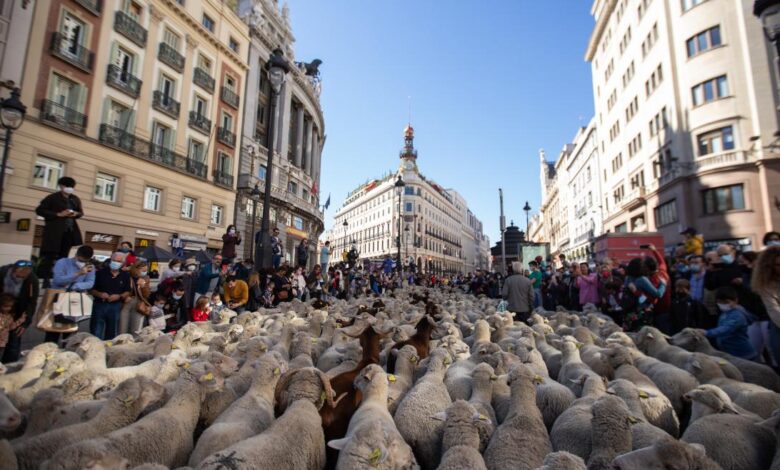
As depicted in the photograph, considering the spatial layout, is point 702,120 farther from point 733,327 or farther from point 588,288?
point 733,327

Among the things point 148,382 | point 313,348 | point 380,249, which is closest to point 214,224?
point 313,348

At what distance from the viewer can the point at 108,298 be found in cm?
686

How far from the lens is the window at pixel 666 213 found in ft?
92.4

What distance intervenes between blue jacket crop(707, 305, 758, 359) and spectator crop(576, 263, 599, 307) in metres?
6.57

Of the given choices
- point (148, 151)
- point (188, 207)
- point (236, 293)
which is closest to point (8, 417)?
point (236, 293)

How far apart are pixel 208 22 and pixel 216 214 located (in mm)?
14145

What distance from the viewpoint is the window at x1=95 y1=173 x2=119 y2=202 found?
19531mm

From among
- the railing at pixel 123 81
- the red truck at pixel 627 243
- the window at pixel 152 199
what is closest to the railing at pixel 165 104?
the railing at pixel 123 81

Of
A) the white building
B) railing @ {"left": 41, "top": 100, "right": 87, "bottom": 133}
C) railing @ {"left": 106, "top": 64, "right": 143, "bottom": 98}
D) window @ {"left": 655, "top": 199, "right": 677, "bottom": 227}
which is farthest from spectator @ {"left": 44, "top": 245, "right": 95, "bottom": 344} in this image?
the white building

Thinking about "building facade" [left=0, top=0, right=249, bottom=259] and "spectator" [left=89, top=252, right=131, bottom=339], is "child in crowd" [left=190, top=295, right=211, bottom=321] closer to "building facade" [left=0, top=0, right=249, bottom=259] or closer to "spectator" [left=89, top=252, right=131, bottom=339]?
"spectator" [left=89, top=252, right=131, bottom=339]

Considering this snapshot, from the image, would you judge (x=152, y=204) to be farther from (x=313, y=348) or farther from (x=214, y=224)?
(x=313, y=348)

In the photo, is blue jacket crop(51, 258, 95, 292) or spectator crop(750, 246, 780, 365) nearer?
spectator crop(750, 246, 780, 365)

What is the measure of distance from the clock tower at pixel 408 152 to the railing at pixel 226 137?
223 ft

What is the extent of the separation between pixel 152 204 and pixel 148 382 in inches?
898
